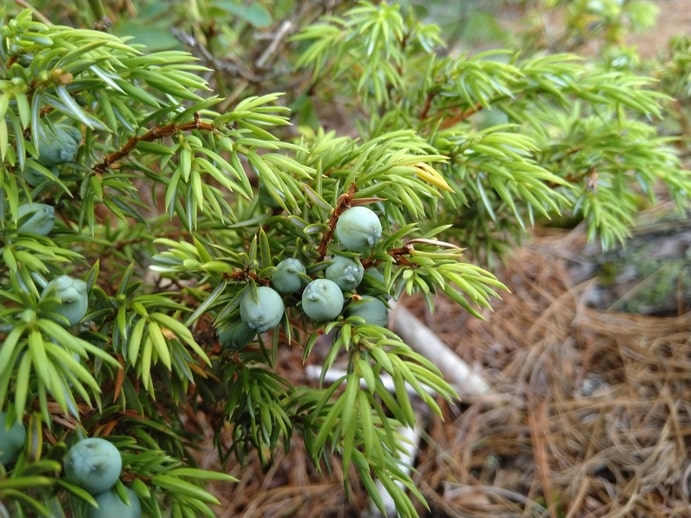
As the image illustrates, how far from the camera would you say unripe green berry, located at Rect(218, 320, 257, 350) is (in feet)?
2.47

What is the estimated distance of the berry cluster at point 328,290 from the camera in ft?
2.22

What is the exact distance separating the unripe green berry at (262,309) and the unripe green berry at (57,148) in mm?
350

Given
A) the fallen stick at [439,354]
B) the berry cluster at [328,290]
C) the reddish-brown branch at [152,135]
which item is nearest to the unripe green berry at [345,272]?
the berry cluster at [328,290]

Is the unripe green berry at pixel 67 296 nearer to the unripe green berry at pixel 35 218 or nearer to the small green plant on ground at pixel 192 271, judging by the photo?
the small green plant on ground at pixel 192 271

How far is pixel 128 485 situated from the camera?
71 centimetres

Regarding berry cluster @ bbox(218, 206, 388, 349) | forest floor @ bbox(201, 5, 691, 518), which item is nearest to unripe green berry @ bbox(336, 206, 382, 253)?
berry cluster @ bbox(218, 206, 388, 349)

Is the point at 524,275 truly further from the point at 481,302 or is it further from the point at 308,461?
the point at 481,302

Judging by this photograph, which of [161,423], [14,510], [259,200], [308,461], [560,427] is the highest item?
[259,200]

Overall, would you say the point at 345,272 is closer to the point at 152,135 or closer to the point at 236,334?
the point at 236,334

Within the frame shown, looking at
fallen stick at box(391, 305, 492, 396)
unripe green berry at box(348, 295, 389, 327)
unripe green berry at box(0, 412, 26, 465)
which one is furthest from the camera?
fallen stick at box(391, 305, 492, 396)

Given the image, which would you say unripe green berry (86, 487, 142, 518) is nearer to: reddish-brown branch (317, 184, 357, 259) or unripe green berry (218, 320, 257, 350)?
unripe green berry (218, 320, 257, 350)

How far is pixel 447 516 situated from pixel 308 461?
0.42m

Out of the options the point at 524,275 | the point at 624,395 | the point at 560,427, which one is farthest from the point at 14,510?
the point at 524,275

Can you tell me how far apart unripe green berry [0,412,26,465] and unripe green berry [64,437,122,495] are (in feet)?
0.18
